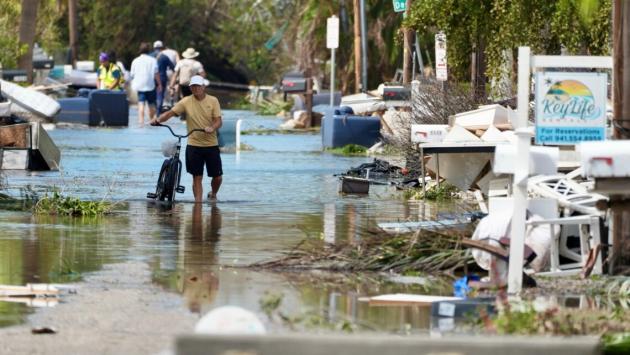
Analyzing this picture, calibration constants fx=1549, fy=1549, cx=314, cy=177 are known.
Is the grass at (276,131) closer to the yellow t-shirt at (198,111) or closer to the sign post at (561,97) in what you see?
the yellow t-shirt at (198,111)

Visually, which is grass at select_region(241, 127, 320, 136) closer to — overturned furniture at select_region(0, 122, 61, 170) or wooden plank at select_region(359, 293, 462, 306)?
overturned furniture at select_region(0, 122, 61, 170)

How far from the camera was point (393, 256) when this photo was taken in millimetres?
12070

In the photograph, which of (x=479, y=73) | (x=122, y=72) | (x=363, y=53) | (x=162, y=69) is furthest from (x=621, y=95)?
(x=122, y=72)

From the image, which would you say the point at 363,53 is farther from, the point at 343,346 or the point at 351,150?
the point at 343,346

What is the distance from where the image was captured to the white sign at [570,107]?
10859 millimetres

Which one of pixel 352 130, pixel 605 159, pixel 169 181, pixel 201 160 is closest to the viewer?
pixel 605 159

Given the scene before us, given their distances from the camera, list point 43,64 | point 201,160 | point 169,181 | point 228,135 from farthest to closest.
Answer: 1. point 43,64
2. point 228,135
3. point 201,160
4. point 169,181

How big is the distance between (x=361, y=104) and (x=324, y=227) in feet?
51.7

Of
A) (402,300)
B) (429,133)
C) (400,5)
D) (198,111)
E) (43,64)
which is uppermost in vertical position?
(400,5)

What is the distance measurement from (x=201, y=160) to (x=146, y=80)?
1607 cm

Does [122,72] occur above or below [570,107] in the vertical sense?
above

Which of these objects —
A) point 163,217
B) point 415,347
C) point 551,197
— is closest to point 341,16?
point 163,217

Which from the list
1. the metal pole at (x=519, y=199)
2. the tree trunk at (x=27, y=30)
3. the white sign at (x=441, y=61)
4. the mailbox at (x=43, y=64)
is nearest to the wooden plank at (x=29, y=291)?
the metal pole at (x=519, y=199)

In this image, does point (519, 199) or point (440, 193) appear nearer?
point (519, 199)
